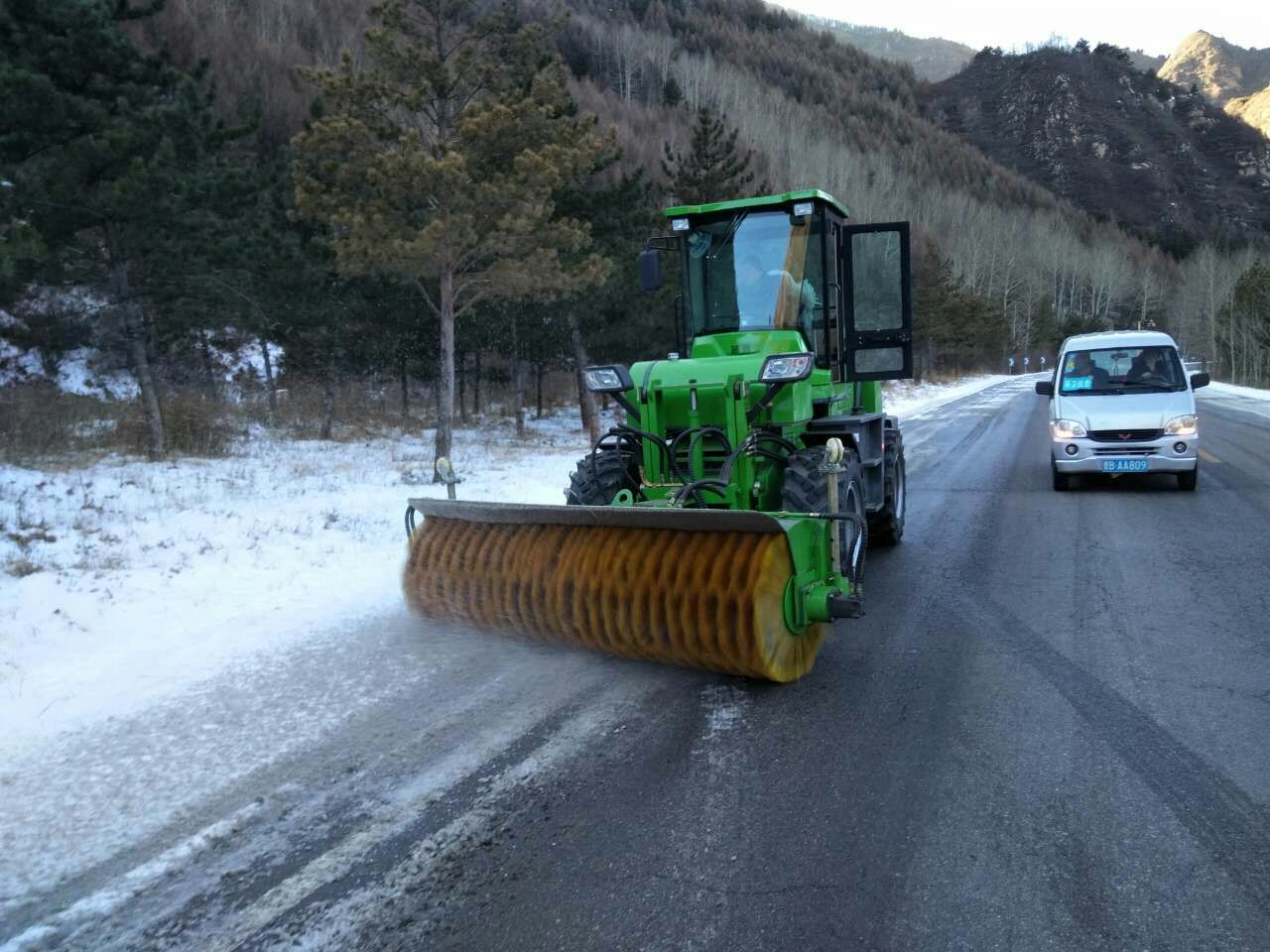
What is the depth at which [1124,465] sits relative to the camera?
412 inches

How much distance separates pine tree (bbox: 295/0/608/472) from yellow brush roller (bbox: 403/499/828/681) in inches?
342

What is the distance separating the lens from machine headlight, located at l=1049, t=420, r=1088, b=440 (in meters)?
10.7

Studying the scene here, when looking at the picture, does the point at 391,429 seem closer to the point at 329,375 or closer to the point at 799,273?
the point at 329,375

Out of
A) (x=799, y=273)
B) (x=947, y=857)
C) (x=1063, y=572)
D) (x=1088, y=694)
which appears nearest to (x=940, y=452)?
(x=1063, y=572)

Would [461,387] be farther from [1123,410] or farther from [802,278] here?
[802,278]

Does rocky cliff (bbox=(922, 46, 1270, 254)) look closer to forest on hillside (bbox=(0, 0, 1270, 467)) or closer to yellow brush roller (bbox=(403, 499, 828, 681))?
forest on hillside (bbox=(0, 0, 1270, 467))

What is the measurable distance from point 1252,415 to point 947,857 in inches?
1079

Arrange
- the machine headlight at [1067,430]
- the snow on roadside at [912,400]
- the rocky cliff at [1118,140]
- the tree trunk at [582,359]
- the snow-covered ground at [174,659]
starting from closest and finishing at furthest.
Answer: the snow-covered ground at [174,659] < the machine headlight at [1067,430] < the tree trunk at [582,359] < the snow on roadside at [912,400] < the rocky cliff at [1118,140]

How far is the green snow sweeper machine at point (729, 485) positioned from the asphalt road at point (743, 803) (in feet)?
1.15

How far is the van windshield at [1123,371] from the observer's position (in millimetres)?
10977

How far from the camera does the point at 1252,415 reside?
976 inches

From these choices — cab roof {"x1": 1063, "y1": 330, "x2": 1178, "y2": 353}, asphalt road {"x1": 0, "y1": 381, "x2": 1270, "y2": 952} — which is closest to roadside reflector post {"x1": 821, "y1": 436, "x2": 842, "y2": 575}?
asphalt road {"x1": 0, "y1": 381, "x2": 1270, "y2": 952}

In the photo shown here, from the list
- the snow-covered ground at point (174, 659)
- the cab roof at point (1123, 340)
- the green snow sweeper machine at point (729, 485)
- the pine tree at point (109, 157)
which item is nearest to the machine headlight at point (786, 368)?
the green snow sweeper machine at point (729, 485)

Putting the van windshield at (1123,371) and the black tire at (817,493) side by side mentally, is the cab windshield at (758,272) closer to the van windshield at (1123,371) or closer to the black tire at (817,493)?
the black tire at (817,493)
